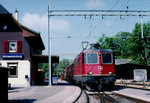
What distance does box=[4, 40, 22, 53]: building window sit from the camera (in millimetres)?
24611

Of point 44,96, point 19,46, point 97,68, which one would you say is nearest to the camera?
point 44,96

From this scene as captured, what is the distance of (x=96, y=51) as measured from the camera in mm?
17172

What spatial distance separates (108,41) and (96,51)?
5516 cm

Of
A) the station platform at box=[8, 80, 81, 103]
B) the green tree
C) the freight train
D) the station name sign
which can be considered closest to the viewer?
the station platform at box=[8, 80, 81, 103]

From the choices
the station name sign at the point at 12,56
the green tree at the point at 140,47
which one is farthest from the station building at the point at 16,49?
the green tree at the point at 140,47

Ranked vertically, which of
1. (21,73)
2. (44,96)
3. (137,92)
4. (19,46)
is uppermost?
(19,46)

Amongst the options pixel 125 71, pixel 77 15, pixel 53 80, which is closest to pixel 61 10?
pixel 77 15

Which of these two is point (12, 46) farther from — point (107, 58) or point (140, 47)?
point (140, 47)

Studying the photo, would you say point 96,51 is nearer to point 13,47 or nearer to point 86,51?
point 86,51

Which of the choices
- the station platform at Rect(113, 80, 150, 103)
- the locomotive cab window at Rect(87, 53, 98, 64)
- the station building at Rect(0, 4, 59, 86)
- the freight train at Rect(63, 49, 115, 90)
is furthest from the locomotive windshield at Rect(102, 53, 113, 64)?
the station building at Rect(0, 4, 59, 86)

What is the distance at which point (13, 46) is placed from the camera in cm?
2505

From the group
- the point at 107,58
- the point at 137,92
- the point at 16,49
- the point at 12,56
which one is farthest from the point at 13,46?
the point at 137,92

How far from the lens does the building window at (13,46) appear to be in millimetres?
24611

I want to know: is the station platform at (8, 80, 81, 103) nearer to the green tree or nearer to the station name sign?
the station name sign
